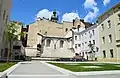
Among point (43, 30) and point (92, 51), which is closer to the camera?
point (92, 51)

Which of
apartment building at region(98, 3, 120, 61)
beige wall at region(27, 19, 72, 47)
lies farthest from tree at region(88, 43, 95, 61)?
beige wall at region(27, 19, 72, 47)

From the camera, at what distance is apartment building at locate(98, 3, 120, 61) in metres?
33.2

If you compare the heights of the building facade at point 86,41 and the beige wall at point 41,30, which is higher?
the beige wall at point 41,30

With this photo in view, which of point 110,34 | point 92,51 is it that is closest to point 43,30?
point 92,51

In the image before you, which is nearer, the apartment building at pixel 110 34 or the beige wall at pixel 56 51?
the apartment building at pixel 110 34

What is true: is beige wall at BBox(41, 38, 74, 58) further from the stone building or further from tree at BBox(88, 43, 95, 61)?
the stone building

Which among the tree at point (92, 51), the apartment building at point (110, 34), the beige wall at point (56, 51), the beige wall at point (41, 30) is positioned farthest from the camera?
the beige wall at point (41, 30)

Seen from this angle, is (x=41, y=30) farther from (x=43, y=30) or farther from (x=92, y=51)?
(x=92, y=51)

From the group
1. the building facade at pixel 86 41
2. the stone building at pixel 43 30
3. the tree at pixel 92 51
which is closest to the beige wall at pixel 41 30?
the stone building at pixel 43 30

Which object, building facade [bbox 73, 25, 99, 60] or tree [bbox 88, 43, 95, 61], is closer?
building facade [bbox 73, 25, 99, 60]

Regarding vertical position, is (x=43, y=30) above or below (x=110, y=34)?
above

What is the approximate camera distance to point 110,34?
35.8 metres

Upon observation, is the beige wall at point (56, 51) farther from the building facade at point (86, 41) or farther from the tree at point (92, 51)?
the tree at point (92, 51)

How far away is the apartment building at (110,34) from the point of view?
109 feet
